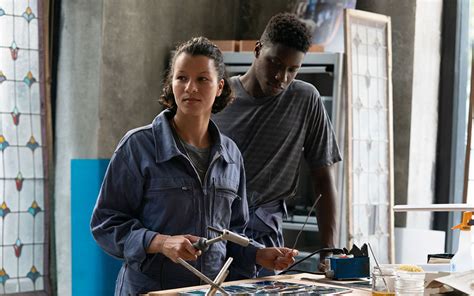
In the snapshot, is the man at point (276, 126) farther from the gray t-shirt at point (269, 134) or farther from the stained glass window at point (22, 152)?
the stained glass window at point (22, 152)

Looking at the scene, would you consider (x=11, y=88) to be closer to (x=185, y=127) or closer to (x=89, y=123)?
(x=89, y=123)

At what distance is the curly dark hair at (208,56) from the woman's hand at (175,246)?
596 millimetres

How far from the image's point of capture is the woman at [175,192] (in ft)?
8.82

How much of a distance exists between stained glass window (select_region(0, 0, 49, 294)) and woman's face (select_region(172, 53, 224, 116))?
2.31m

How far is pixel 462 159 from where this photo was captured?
577 centimetres

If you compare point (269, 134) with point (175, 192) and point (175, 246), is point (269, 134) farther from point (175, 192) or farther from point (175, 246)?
point (175, 246)

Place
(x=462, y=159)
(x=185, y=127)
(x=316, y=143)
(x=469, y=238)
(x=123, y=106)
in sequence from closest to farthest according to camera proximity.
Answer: (x=469, y=238), (x=185, y=127), (x=316, y=143), (x=123, y=106), (x=462, y=159)

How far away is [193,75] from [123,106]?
253 cm

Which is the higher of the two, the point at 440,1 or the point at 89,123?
the point at 440,1

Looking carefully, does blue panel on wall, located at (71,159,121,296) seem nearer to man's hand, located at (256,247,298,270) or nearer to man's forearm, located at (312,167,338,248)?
man's forearm, located at (312,167,338,248)

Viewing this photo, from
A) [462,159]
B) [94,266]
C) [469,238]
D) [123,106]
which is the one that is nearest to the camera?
[469,238]

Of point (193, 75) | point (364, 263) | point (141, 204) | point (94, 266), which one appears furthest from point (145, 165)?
point (94, 266)

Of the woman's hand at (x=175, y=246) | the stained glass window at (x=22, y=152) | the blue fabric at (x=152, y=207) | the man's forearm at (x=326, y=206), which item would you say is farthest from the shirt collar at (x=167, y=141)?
the stained glass window at (x=22, y=152)

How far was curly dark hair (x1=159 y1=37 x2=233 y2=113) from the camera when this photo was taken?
9.50 ft
